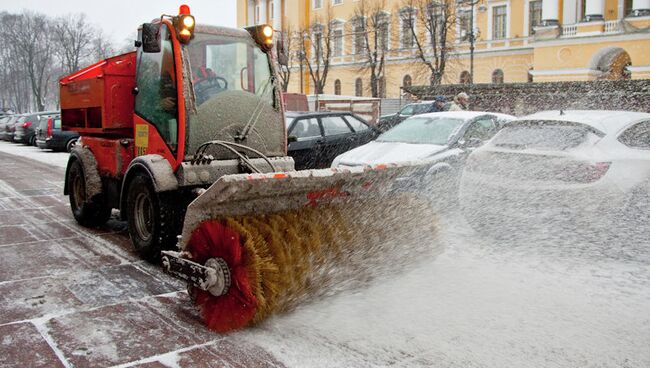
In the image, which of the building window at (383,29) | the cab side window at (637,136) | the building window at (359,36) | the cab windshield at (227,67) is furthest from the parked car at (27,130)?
the building window at (359,36)

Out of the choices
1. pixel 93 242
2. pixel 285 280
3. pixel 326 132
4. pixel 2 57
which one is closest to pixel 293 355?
pixel 285 280

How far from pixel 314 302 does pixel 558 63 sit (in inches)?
1569

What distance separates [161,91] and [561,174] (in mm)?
4223

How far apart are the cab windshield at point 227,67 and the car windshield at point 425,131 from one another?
12.7ft

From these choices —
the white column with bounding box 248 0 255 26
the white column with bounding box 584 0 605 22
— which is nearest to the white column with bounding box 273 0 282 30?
the white column with bounding box 248 0 255 26

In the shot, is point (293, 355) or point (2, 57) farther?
point (2, 57)

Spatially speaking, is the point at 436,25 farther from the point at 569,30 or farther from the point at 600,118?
the point at 600,118

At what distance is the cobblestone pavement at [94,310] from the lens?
4.07m

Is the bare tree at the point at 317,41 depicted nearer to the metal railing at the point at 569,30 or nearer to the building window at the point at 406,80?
the building window at the point at 406,80

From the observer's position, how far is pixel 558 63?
40812 millimetres

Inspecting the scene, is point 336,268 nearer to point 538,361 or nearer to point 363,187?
point 363,187

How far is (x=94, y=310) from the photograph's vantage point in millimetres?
4953

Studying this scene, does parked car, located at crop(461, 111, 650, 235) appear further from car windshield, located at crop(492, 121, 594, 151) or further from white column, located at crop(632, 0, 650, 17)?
white column, located at crop(632, 0, 650, 17)

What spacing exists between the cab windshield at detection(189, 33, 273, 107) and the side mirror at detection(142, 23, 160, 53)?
374 millimetres
